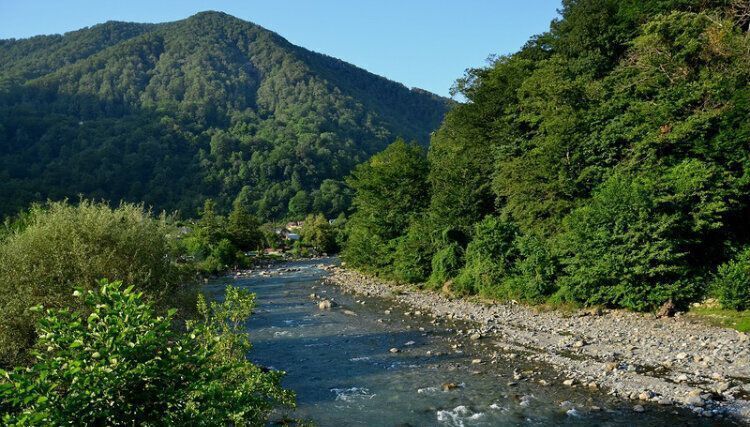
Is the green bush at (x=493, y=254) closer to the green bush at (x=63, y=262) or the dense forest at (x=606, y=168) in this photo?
the dense forest at (x=606, y=168)

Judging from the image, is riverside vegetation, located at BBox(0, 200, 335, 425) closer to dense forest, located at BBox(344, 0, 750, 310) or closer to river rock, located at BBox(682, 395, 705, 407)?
river rock, located at BBox(682, 395, 705, 407)

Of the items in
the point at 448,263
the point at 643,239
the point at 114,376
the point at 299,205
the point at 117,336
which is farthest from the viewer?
the point at 299,205

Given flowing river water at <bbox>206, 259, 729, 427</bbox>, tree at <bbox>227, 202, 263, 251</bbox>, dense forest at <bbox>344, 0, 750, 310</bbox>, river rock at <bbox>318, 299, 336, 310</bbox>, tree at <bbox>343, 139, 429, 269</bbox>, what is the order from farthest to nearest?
tree at <bbox>227, 202, 263, 251</bbox>, tree at <bbox>343, 139, 429, 269</bbox>, river rock at <bbox>318, 299, 336, 310</bbox>, dense forest at <bbox>344, 0, 750, 310</bbox>, flowing river water at <bbox>206, 259, 729, 427</bbox>

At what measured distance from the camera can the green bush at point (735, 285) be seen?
18375mm

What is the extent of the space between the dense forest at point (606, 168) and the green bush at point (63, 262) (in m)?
19.4

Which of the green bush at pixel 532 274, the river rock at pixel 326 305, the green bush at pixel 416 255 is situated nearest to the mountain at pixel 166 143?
the river rock at pixel 326 305

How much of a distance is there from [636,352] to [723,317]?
4678 mm

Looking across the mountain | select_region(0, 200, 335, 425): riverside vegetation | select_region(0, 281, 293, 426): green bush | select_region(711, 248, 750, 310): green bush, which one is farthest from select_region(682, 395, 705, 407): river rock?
the mountain

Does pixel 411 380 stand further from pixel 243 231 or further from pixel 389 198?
pixel 243 231

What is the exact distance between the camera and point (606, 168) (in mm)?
24828

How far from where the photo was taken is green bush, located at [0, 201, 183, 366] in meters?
13.7

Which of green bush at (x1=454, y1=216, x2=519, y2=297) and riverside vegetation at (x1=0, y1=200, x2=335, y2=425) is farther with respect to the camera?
green bush at (x1=454, y1=216, x2=519, y2=297)

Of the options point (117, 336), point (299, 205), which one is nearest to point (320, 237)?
point (299, 205)

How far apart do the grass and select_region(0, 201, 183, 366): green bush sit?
2054 centimetres
